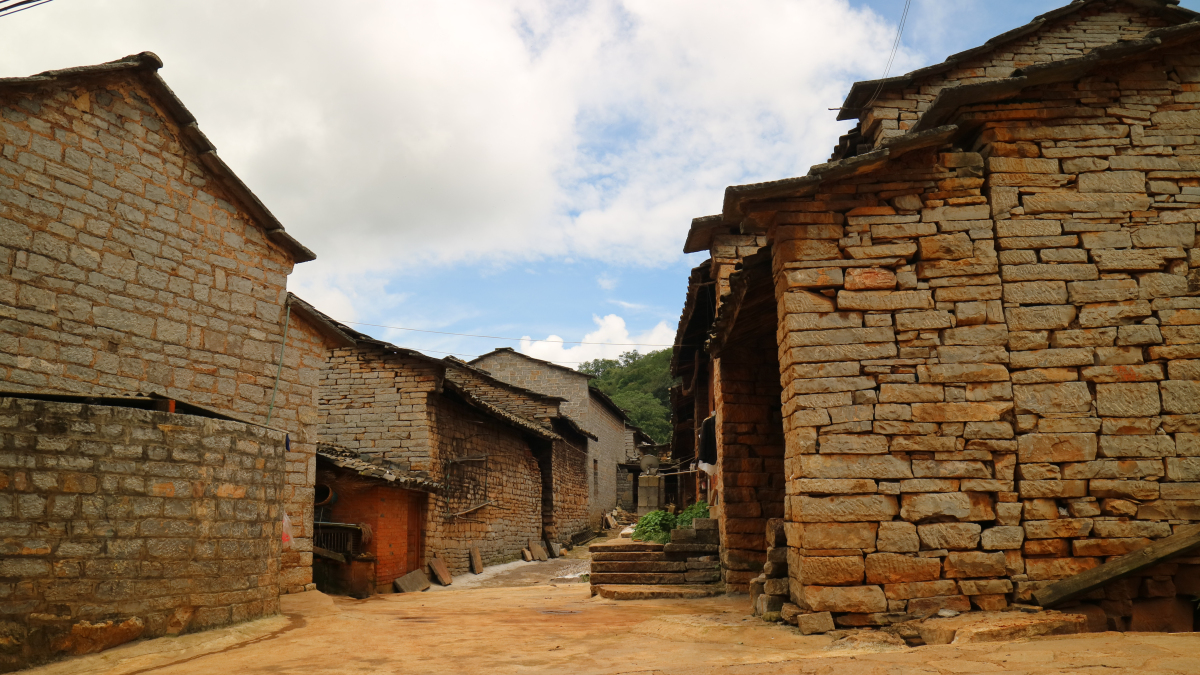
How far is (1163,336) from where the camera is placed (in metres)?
5.50

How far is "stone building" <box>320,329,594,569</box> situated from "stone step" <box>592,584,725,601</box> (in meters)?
4.95

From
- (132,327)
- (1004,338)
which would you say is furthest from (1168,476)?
(132,327)

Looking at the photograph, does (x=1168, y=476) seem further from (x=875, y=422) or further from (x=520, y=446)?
(x=520, y=446)

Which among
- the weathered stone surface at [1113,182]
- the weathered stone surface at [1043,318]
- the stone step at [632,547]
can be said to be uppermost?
Answer: the weathered stone surface at [1113,182]

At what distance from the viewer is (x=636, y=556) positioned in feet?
33.3

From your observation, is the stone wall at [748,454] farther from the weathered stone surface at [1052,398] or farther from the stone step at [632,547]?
the weathered stone surface at [1052,398]

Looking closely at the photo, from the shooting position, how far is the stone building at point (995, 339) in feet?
17.3

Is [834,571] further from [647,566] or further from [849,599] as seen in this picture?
[647,566]

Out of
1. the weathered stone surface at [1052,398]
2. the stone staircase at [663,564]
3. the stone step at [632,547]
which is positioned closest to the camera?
the weathered stone surface at [1052,398]

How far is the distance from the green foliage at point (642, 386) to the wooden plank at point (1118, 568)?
32.6 meters

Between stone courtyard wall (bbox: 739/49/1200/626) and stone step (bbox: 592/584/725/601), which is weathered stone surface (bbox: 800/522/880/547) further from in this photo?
stone step (bbox: 592/584/725/601)

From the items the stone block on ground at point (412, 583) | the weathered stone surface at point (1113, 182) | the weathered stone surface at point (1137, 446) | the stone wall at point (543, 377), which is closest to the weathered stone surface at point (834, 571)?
the weathered stone surface at point (1137, 446)

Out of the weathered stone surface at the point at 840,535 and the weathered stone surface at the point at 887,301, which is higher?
the weathered stone surface at the point at 887,301

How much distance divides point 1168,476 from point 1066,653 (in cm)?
215
